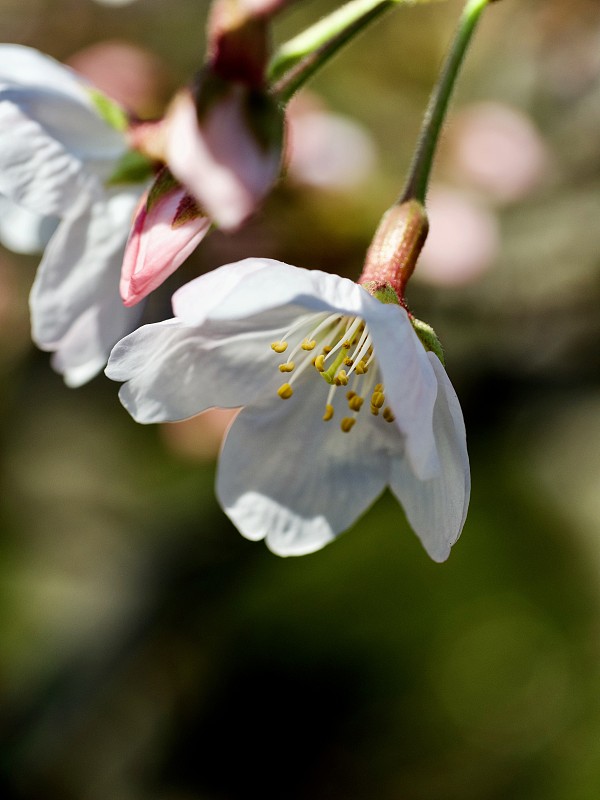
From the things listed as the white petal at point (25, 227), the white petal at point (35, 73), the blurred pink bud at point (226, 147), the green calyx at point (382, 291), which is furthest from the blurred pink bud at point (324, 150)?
the blurred pink bud at point (226, 147)

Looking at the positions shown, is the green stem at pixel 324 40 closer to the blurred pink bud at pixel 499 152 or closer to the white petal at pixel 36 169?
the white petal at pixel 36 169

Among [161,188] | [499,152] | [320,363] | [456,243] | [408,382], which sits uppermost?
[161,188]

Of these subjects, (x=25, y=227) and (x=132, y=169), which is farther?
(x=25, y=227)

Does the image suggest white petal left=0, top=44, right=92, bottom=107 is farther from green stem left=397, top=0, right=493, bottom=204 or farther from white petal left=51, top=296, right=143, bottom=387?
green stem left=397, top=0, right=493, bottom=204

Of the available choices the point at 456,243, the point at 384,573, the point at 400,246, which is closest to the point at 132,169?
the point at 400,246

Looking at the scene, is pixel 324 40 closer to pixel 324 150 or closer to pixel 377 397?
pixel 377 397

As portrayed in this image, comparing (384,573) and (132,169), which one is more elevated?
(132,169)
